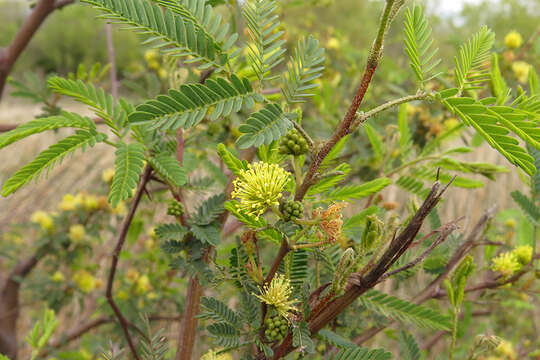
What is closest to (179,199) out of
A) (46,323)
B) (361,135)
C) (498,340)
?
(46,323)

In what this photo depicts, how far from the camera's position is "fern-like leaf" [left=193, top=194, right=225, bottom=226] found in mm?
412

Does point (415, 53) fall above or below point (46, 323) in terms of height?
above

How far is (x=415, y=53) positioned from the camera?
29 centimetres

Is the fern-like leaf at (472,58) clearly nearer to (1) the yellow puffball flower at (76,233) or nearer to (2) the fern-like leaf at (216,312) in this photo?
(2) the fern-like leaf at (216,312)

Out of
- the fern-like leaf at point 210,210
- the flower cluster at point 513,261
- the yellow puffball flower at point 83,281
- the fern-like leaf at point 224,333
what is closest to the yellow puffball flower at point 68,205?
the yellow puffball flower at point 83,281

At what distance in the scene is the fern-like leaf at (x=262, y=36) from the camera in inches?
11.8

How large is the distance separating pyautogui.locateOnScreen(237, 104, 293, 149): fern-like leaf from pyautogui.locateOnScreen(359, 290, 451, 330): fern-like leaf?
213 millimetres

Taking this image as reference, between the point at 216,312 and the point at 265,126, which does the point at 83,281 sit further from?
the point at 265,126

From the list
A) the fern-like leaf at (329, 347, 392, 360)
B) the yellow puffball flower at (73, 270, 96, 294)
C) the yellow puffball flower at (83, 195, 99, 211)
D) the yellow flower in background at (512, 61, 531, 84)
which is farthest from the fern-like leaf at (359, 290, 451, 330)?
the yellow puffball flower at (73, 270, 96, 294)

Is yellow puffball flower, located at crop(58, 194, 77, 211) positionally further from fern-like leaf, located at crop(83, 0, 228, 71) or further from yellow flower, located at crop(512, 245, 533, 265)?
yellow flower, located at crop(512, 245, 533, 265)

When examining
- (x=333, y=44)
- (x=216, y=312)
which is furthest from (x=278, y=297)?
(x=333, y=44)

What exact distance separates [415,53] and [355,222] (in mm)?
173

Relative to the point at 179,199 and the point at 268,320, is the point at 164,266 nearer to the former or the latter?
the point at 179,199

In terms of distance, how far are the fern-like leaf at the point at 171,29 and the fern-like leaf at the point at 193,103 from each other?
2 centimetres
